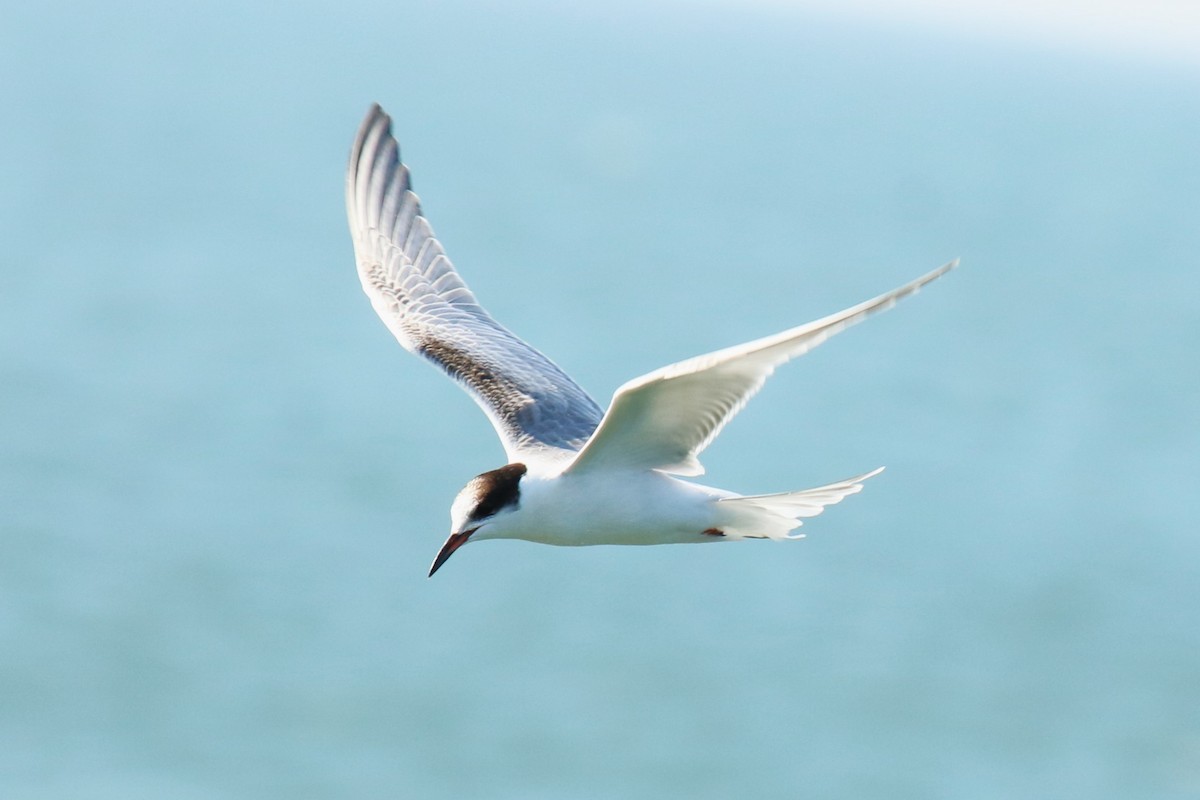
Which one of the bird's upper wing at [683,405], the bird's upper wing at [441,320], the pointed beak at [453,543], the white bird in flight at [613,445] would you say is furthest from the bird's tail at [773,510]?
the pointed beak at [453,543]

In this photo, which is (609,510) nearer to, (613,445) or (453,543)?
Answer: (613,445)

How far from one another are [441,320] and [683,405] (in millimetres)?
3342

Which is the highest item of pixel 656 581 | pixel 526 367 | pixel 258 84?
pixel 258 84

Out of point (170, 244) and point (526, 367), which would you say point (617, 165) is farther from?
point (526, 367)

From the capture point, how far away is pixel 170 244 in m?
82.3

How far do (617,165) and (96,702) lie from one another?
100 m

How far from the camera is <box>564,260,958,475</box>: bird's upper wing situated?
860cm

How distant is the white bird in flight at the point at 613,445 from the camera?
29.7ft

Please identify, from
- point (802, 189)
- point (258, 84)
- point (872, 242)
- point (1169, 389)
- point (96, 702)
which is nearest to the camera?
point (96, 702)

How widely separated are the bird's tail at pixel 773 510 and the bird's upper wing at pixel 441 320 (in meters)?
1.10

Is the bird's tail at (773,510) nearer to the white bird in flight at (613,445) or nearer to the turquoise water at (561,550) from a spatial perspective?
the white bird in flight at (613,445)

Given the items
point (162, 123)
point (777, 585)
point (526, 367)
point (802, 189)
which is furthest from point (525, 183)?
point (526, 367)

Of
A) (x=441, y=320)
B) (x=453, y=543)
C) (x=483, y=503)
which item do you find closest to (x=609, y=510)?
(x=483, y=503)

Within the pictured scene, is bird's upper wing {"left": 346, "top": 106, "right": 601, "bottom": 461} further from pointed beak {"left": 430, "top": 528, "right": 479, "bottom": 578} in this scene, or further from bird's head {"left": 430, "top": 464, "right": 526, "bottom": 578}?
pointed beak {"left": 430, "top": 528, "right": 479, "bottom": 578}
